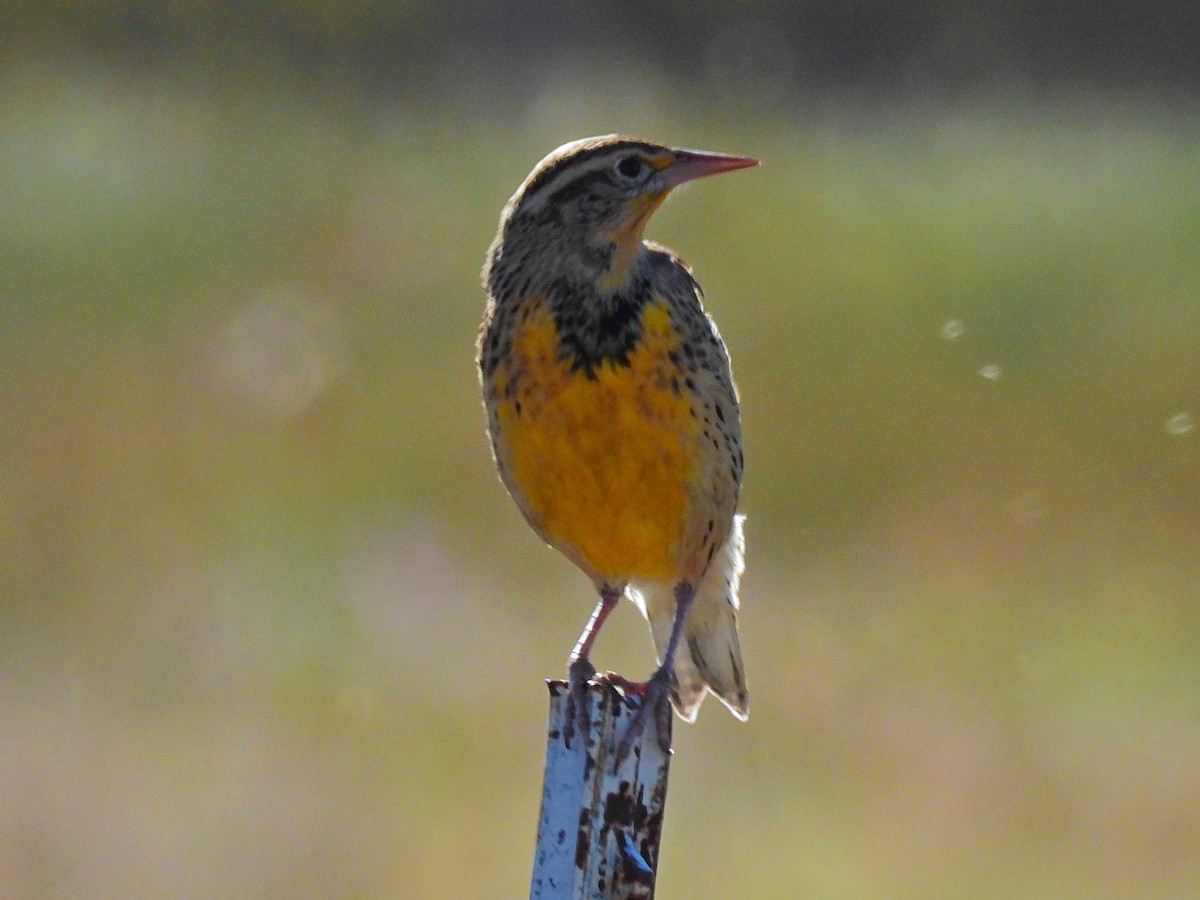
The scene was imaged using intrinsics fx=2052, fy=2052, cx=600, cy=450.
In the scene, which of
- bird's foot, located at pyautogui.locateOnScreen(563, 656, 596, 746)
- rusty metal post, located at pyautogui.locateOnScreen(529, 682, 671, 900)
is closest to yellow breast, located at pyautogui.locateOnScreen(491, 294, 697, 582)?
bird's foot, located at pyautogui.locateOnScreen(563, 656, 596, 746)

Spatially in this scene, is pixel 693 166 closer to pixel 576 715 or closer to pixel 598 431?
pixel 598 431

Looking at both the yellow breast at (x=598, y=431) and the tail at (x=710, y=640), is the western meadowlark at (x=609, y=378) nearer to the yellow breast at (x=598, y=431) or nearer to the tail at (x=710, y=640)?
the yellow breast at (x=598, y=431)

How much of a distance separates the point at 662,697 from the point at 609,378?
609mm

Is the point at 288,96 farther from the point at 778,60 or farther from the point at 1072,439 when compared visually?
the point at 1072,439

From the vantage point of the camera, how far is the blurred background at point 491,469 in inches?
250

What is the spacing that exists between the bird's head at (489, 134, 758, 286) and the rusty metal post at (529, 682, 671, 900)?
110cm

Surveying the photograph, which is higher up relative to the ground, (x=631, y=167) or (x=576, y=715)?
(x=631, y=167)

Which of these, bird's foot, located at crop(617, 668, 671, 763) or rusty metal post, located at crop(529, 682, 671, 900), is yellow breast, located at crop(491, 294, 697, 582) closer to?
bird's foot, located at crop(617, 668, 671, 763)

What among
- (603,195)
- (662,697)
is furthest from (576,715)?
(603,195)

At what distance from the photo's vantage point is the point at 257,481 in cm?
866

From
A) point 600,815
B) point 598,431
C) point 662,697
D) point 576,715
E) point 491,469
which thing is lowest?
point 600,815

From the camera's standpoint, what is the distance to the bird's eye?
4.04 m

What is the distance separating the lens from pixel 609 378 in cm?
378

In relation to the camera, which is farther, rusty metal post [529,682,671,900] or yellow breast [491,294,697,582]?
yellow breast [491,294,697,582]
